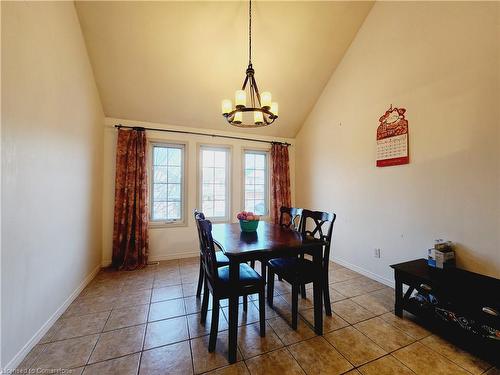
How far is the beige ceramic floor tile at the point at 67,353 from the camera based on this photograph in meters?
1.41

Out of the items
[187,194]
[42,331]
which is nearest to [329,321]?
[42,331]

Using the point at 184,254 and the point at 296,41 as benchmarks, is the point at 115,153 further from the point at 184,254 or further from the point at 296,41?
the point at 296,41

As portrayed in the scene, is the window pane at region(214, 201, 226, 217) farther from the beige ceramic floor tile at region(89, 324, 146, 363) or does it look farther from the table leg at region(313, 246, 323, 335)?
the table leg at region(313, 246, 323, 335)

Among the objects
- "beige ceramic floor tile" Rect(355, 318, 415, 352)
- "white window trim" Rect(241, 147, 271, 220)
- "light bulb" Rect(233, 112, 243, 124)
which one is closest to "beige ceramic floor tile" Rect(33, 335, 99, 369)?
"beige ceramic floor tile" Rect(355, 318, 415, 352)

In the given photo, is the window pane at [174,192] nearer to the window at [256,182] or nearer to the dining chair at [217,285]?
the window at [256,182]

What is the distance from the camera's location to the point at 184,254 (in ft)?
11.9

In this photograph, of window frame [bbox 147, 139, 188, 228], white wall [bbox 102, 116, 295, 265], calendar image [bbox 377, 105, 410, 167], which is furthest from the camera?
window frame [bbox 147, 139, 188, 228]

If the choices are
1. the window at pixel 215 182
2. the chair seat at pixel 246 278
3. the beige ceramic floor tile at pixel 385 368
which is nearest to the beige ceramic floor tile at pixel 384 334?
the beige ceramic floor tile at pixel 385 368

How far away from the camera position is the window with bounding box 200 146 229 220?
3.83 metres

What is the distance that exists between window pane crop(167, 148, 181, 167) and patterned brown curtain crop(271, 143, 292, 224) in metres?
1.77

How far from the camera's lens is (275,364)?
142cm

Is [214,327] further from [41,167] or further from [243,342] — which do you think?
[41,167]

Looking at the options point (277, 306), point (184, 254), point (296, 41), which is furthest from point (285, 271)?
point (296, 41)

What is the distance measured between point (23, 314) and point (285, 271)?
6.46ft
